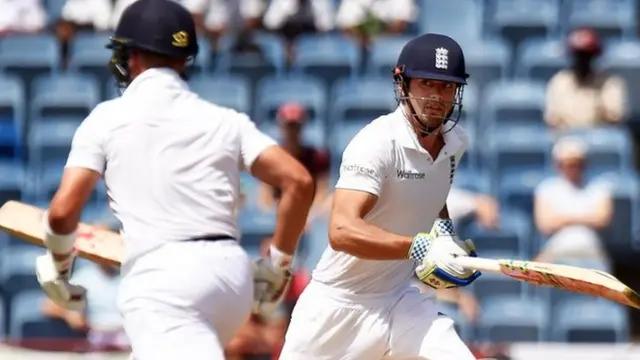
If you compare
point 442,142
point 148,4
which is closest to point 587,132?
point 442,142

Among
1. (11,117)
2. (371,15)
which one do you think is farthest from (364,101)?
(11,117)

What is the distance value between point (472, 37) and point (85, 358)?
4.27 m

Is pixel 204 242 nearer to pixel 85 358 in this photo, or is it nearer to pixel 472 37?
pixel 85 358

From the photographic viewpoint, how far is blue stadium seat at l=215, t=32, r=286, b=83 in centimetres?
1043

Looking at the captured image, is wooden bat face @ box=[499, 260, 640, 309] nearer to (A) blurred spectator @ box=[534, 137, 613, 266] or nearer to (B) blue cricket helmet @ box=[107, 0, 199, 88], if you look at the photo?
(B) blue cricket helmet @ box=[107, 0, 199, 88]

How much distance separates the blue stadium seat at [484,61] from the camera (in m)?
10.3

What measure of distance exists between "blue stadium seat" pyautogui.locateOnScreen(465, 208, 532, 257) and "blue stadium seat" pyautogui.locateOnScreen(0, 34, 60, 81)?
3444 mm

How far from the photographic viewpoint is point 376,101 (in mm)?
9938

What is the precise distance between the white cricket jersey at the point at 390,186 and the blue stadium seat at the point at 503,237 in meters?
3.93

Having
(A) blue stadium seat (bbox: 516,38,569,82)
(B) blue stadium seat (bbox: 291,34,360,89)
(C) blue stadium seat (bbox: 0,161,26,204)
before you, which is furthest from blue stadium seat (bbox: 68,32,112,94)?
(A) blue stadium seat (bbox: 516,38,569,82)

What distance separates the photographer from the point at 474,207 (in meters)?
8.83

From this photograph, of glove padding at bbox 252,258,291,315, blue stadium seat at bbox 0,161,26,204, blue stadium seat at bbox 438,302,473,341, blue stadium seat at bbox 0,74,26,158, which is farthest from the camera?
blue stadium seat at bbox 0,74,26,158

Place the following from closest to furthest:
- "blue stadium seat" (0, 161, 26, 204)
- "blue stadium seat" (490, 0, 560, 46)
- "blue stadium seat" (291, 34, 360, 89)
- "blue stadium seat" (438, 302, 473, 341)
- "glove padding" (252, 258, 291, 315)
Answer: "glove padding" (252, 258, 291, 315) → "blue stadium seat" (438, 302, 473, 341) → "blue stadium seat" (0, 161, 26, 204) → "blue stadium seat" (291, 34, 360, 89) → "blue stadium seat" (490, 0, 560, 46)

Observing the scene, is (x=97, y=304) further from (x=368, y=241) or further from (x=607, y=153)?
(x=368, y=241)
